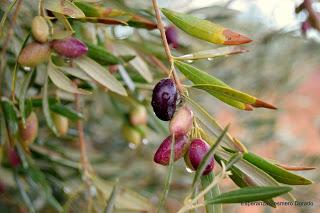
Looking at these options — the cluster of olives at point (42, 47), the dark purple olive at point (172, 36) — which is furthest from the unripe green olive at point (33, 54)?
the dark purple olive at point (172, 36)

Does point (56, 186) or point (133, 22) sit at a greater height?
point (133, 22)

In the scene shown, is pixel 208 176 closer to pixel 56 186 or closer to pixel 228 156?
pixel 228 156

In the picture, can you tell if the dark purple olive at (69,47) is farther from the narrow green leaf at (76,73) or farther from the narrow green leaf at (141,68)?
the narrow green leaf at (141,68)

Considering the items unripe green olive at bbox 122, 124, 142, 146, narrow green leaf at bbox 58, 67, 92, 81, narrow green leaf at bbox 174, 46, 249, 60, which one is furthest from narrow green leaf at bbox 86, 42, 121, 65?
unripe green olive at bbox 122, 124, 142, 146

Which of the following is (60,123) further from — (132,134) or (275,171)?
(275,171)

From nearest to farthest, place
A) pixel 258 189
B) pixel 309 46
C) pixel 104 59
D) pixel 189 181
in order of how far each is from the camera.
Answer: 1. pixel 258 189
2. pixel 104 59
3. pixel 189 181
4. pixel 309 46

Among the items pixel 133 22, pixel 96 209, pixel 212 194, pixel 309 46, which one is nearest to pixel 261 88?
pixel 309 46
